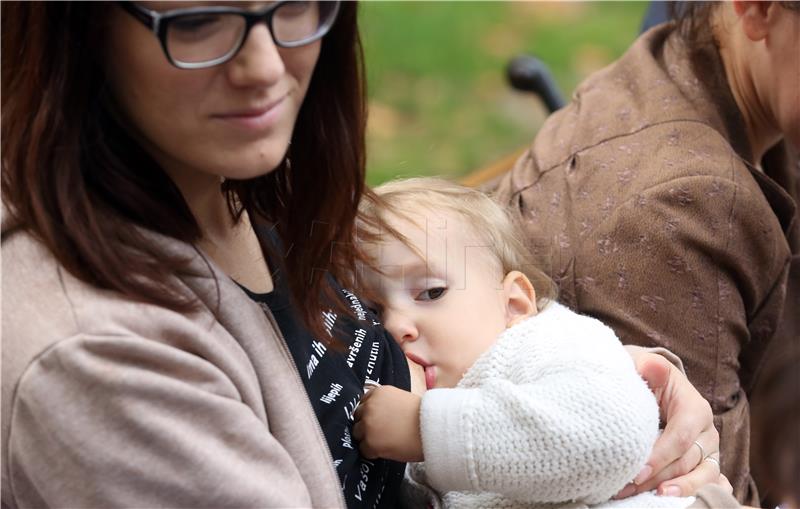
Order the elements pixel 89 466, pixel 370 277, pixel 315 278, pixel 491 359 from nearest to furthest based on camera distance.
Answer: pixel 89 466 < pixel 315 278 < pixel 491 359 < pixel 370 277

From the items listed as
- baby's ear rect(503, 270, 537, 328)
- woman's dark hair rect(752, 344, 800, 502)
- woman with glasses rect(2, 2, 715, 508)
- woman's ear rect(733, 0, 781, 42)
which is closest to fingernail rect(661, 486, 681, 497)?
woman's dark hair rect(752, 344, 800, 502)

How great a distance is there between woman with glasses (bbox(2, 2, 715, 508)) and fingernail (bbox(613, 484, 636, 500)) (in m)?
0.48

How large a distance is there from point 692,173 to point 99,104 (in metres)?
1.09

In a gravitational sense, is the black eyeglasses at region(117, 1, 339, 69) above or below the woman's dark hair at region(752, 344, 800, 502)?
above

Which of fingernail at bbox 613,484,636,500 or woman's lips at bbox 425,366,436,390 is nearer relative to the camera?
fingernail at bbox 613,484,636,500

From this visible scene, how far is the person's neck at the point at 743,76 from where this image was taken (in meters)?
2.19

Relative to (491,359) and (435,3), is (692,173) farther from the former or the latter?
(435,3)

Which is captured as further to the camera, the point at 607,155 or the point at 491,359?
the point at 607,155

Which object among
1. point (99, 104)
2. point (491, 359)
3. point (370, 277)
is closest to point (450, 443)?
point (491, 359)

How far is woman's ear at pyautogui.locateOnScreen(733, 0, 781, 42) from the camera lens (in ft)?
6.87

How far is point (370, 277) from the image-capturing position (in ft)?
6.55

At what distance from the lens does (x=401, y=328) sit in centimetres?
195

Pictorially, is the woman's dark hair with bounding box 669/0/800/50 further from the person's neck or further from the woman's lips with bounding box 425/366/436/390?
the woman's lips with bounding box 425/366/436/390

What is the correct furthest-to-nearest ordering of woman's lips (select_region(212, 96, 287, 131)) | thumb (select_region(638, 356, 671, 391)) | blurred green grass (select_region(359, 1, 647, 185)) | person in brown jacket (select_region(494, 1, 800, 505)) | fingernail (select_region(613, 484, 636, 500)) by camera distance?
1. blurred green grass (select_region(359, 1, 647, 185))
2. person in brown jacket (select_region(494, 1, 800, 505))
3. thumb (select_region(638, 356, 671, 391))
4. fingernail (select_region(613, 484, 636, 500))
5. woman's lips (select_region(212, 96, 287, 131))
